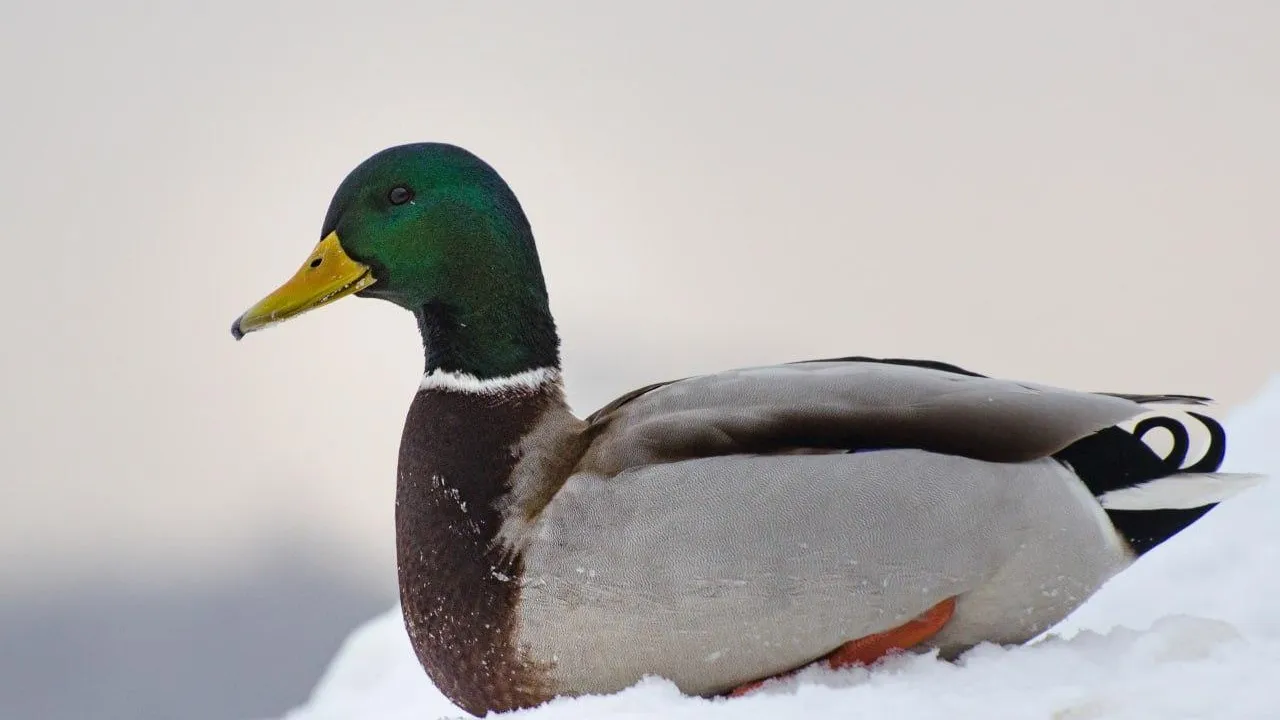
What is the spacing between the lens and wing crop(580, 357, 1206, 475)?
Answer: 9.34 ft

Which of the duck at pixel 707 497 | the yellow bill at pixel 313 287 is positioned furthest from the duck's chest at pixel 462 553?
the yellow bill at pixel 313 287

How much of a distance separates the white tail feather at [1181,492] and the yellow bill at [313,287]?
1.54 m

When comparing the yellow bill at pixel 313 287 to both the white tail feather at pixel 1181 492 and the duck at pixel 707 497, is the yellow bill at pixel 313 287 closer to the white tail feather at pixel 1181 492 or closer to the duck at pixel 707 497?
the duck at pixel 707 497

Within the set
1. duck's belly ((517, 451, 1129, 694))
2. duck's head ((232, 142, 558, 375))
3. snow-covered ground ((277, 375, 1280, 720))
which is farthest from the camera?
duck's head ((232, 142, 558, 375))

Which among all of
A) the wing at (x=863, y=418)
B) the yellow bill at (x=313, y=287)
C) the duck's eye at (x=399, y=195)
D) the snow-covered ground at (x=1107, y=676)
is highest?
the duck's eye at (x=399, y=195)

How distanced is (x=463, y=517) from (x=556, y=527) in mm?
214

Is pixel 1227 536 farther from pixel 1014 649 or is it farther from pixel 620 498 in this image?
pixel 620 498

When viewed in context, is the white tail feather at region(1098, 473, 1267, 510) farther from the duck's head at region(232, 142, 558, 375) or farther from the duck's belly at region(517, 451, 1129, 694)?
the duck's head at region(232, 142, 558, 375)

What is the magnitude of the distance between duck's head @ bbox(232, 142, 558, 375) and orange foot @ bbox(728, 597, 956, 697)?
0.87 meters

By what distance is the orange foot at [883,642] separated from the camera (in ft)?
9.28

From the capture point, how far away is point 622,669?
2.80 meters

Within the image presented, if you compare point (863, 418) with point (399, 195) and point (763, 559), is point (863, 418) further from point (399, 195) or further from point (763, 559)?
point (399, 195)

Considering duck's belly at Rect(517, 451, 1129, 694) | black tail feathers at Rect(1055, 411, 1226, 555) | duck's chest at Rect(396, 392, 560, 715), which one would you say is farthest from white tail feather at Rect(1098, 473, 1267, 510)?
duck's chest at Rect(396, 392, 560, 715)

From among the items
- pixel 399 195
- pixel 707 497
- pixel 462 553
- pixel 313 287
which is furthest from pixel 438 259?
pixel 707 497
